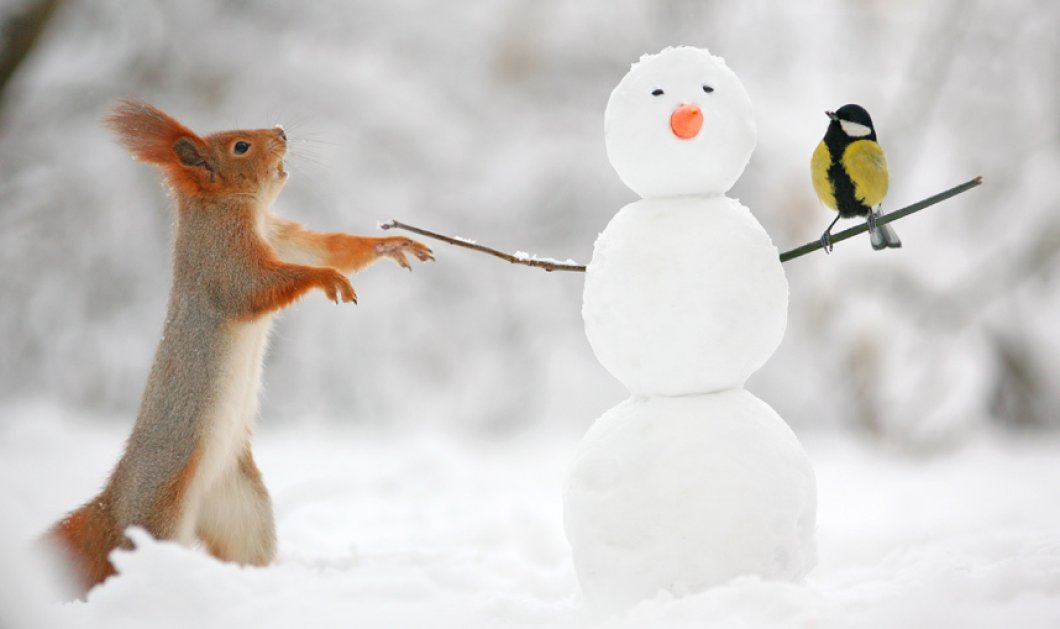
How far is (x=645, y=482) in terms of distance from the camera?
1646 mm

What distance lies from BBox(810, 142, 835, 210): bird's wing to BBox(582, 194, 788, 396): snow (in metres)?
0.12

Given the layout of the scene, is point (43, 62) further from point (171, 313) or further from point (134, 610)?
point (134, 610)

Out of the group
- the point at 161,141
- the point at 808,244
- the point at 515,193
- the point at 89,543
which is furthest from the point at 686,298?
the point at 515,193

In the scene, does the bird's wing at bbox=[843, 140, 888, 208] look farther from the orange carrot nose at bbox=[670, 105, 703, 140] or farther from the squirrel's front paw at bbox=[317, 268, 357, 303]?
the squirrel's front paw at bbox=[317, 268, 357, 303]

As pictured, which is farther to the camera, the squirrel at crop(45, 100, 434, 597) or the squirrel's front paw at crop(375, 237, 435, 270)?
the squirrel's front paw at crop(375, 237, 435, 270)

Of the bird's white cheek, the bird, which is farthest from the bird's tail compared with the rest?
the bird's white cheek

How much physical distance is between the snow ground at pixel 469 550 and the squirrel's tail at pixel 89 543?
0.20ft

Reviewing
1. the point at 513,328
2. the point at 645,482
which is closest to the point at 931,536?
the point at 645,482

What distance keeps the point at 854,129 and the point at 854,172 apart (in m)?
0.08

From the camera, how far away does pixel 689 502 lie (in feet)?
5.30

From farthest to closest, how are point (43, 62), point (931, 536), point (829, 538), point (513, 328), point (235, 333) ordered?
1. point (513, 328)
2. point (43, 62)
3. point (829, 538)
4. point (931, 536)
5. point (235, 333)

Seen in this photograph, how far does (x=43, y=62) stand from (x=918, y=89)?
3012 mm

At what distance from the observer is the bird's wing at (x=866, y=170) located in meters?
1.71

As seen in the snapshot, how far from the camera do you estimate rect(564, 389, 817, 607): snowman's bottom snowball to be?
1614 millimetres
